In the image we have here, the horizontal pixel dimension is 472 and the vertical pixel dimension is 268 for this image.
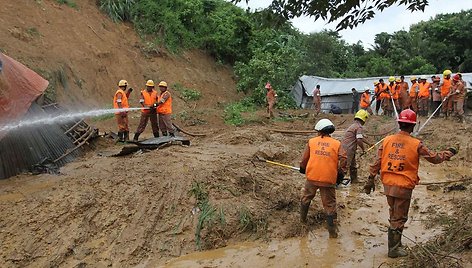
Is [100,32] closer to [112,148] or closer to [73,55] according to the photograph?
[73,55]

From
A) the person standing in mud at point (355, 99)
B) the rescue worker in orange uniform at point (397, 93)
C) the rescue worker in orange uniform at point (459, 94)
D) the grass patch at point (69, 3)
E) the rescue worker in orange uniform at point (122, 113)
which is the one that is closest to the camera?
the rescue worker in orange uniform at point (122, 113)

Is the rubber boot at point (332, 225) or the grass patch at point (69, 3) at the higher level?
the grass patch at point (69, 3)

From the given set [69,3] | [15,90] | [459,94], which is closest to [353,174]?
[15,90]

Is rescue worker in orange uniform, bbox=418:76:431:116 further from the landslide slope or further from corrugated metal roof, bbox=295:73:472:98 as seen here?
the landslide slope

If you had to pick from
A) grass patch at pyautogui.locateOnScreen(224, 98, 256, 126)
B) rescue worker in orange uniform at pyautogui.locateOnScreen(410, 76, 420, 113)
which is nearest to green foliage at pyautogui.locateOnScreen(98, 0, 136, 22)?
grass patch at pyautogui.locateOnScreen(224, 98, 256, 126)

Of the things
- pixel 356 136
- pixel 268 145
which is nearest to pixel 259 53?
pixel 268 145

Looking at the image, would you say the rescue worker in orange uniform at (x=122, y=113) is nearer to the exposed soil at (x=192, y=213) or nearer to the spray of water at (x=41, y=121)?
the spray of water at (x=41, y=121)

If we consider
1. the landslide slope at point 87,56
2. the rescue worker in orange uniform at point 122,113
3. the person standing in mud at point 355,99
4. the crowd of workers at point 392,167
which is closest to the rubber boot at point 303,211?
the crowd of workers at point 392,167

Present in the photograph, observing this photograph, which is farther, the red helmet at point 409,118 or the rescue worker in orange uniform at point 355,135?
the rescue worker in orange uniform at point 355,135

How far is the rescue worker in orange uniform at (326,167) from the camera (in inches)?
232

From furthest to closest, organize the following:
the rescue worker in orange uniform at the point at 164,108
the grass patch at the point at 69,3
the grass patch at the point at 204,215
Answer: the grass patch at the point at 69,3 → the rescue worker in orange uniform at the point at 164,108 → the grass patch at the point at 204,215

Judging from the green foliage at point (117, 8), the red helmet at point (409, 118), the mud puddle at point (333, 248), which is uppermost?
the green foliage at point (117, 8)

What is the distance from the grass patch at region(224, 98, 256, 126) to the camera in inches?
645

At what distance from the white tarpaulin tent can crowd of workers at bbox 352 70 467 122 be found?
2.80 meters
